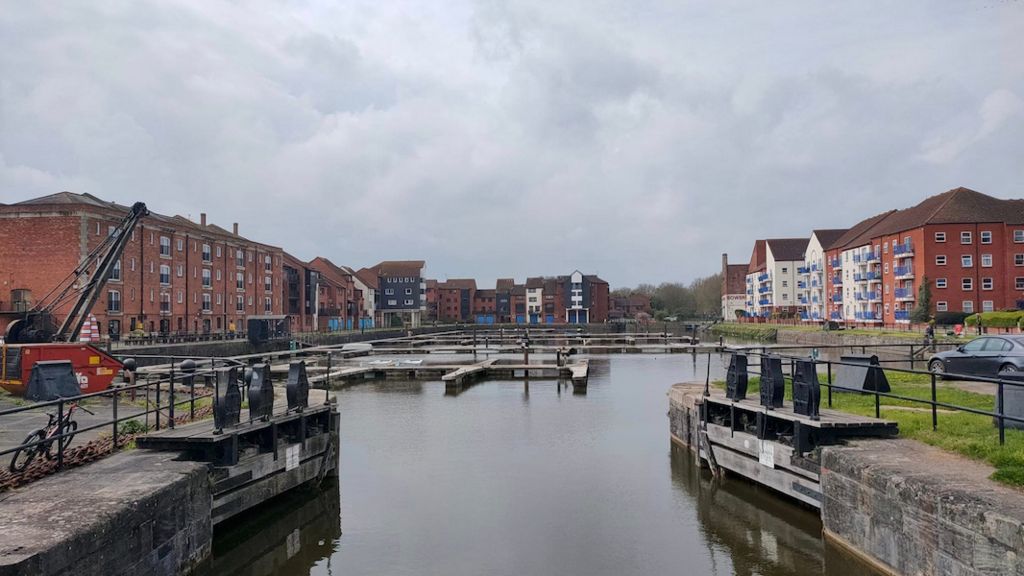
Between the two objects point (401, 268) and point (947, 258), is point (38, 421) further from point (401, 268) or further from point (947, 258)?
point (401, 268)

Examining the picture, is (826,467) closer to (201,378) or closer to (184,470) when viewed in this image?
(184,470)

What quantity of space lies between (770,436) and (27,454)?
13064 mm

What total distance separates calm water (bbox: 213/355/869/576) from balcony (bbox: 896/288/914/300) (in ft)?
177

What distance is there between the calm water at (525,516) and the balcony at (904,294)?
177 feet

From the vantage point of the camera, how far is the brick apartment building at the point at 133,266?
4875cm

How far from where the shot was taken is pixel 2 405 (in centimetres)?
1894

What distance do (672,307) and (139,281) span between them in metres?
130

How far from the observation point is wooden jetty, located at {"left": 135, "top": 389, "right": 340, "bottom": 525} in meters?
11.5

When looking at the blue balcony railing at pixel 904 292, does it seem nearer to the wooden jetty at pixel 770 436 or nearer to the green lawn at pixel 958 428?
the green lawn at pixel 958 428

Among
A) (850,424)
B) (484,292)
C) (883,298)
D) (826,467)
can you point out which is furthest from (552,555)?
(484,292)

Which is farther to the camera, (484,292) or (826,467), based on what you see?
(484,292)

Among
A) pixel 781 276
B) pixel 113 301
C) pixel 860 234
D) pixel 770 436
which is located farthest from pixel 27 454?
pixel 781 276

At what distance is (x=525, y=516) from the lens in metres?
13.9

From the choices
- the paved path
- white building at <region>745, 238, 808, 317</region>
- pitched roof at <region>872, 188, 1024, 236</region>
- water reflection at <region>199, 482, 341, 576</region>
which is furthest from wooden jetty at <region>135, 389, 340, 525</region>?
white building at <region>745, 238, 808, 317</region>
